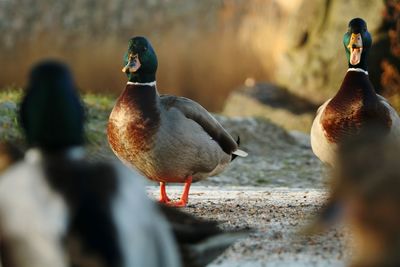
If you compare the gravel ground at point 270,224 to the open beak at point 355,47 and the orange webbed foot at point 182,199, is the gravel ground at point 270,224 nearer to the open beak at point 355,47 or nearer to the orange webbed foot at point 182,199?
the orange webbed foot at point 182,199

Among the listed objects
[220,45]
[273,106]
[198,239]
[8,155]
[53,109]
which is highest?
[53,109]

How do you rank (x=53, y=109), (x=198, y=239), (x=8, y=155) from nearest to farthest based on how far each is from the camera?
(x=53, y=109) < (x=198, y=239) < (x=8, y=155)

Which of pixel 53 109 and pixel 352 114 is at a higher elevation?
pixel 53 109

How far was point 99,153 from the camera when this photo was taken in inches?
352

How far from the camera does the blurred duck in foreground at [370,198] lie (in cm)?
245

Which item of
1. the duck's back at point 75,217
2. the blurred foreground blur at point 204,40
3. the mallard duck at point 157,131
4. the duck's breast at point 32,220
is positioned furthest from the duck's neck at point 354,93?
the blurred foreground blur at point 204,40

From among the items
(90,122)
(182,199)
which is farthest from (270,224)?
(90,122)

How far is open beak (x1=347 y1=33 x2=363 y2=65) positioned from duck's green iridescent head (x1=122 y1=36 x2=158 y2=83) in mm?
1267

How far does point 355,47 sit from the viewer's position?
20.3ft

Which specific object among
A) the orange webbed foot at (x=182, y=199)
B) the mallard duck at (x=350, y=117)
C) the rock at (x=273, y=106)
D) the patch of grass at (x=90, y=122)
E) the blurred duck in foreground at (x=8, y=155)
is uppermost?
the blurred duck in foreground at (x=8, y=155)

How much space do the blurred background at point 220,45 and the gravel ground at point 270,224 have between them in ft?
20.4

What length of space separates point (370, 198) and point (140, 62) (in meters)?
3.70

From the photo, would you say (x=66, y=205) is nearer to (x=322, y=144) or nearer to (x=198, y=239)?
(x=198, y=239)

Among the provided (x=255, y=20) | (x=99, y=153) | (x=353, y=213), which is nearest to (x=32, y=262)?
(x=353, y=213)
